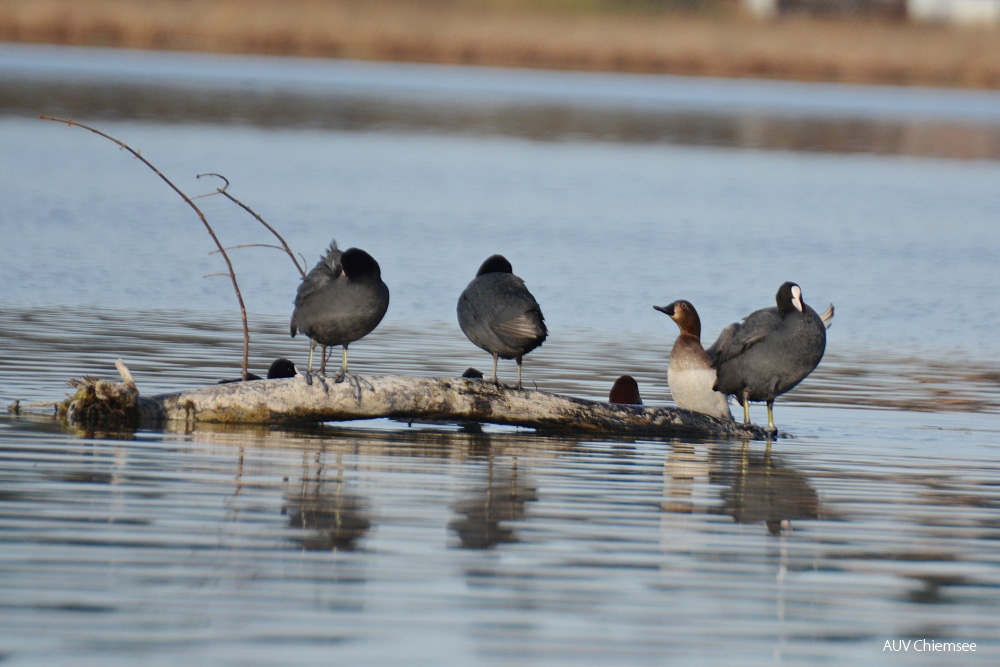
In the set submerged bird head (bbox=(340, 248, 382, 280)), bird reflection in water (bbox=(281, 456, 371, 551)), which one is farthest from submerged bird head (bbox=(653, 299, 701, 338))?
bird reflection in water (bbox=(281, 456, 371, 551))

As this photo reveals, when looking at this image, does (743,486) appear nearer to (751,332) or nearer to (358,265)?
(751,332)

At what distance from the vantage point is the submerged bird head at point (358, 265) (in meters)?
8.92

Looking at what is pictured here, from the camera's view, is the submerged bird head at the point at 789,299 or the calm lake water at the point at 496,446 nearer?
the calm lake water at the point at 496,446

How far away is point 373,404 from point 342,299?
61cm

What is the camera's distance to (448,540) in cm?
654

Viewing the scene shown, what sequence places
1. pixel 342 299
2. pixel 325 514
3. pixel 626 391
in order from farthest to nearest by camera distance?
pixel 626 391
pixel 342 299
pixel 325 514

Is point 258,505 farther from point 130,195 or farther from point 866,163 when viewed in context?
point 866,163

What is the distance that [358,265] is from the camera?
897 cm

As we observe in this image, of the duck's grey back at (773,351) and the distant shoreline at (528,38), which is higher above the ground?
the distant shoreline at (528,38)

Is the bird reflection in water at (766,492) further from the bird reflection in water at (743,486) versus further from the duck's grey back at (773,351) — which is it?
the duck's grey back at (773,351)

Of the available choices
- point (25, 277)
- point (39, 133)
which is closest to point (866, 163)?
point (39, 133)

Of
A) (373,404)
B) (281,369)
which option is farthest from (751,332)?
(281,369)

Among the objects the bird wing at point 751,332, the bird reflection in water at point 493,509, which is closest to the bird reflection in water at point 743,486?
the bird wing at point 751,332

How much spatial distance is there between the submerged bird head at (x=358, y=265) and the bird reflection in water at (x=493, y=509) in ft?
4.68
